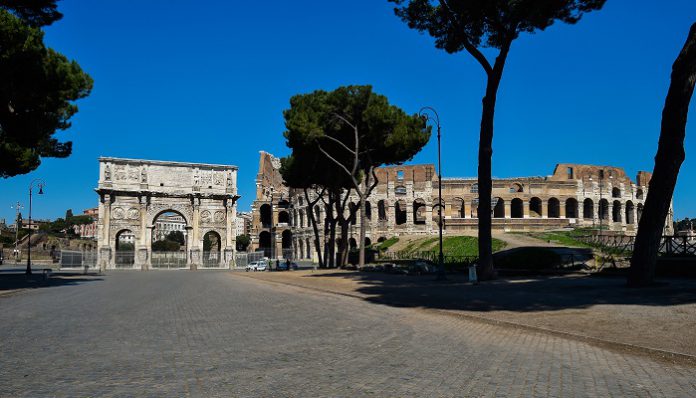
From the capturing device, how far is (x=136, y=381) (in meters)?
4.68

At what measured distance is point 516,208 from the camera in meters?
56.7

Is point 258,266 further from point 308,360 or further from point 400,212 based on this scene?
point 308,360

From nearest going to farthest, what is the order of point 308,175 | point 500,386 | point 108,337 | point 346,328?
point 500,386 < point 108,337 < point 346,328 < point 308,175

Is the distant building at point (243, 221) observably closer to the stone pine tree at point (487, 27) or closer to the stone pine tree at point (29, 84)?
the stone pine tree at point (29, 84)

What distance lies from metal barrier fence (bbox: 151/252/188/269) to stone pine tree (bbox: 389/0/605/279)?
36.1 m

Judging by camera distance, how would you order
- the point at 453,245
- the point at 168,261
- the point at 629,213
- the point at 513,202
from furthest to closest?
the point at 513,202 → the point at 629,213 → the point at 168,261 → the point at 453,245

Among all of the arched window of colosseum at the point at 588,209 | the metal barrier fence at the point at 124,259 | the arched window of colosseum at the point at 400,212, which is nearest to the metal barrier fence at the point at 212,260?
the metal barrier fence at the point at 124,259

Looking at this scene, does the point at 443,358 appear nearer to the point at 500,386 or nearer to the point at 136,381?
the point at 500,386

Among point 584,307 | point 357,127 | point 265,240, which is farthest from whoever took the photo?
point 265,240

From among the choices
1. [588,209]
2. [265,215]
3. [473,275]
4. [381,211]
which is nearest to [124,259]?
[265,215]

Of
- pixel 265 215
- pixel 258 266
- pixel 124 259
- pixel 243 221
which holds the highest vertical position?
pixel 265 215

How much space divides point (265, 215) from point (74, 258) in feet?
99.3

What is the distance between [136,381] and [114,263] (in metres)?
45.4

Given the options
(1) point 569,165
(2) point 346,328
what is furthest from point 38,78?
(1) point 569,165
